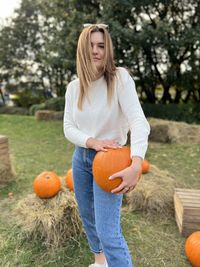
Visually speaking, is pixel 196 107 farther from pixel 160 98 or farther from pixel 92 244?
pixel 92 244

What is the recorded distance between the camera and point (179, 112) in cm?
858

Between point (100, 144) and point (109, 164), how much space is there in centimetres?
15

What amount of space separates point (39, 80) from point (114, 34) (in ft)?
29.7

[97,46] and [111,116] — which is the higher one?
[97,46]

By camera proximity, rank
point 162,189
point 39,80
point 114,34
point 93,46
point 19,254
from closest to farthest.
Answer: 1. point 93,46
2. point 19,254
3. point 162,189
4. point 114,34
5. point 39,80

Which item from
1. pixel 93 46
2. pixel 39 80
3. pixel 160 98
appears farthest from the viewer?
pixel 39 80

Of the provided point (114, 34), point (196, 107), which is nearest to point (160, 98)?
point (196, 107)

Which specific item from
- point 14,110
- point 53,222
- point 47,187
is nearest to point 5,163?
point 47,187

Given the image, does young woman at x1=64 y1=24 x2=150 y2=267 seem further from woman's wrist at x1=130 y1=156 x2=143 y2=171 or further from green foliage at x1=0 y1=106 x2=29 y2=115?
green foliage at x1=0 y1=106 x2=29 y2=115

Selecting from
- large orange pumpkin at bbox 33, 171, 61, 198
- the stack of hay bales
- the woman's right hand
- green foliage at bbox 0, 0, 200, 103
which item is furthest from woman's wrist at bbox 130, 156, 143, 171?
green foliage at bbox 0, 0, 200, 103

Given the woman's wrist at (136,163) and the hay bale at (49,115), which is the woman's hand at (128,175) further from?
the hay bale at (49,115)

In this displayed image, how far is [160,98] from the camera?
10195 millimetres

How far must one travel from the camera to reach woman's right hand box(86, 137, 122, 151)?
1655 millimetres

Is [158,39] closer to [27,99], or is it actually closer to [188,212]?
[188,212]
